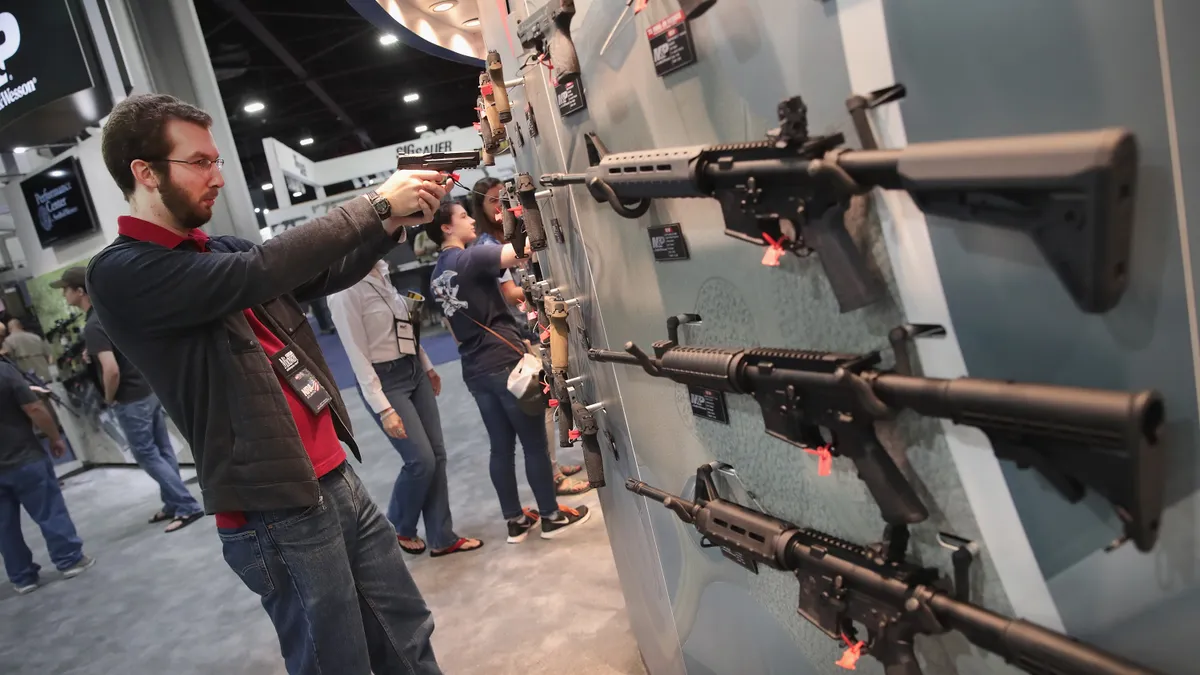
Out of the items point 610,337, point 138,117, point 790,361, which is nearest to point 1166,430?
point 790,361

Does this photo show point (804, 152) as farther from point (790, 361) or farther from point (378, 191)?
point (378, 191)

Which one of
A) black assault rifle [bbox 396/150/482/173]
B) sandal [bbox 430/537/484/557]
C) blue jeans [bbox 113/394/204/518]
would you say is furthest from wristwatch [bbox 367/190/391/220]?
blue jeans [bbox 113/394/204/518]

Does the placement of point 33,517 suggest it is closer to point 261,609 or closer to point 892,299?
point 261,609

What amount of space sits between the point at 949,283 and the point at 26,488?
5700 millimetres

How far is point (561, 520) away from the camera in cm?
395

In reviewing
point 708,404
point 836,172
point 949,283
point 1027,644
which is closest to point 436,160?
point 708,404

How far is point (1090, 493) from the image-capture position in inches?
34.0

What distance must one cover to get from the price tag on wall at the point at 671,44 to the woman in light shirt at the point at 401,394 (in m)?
2.39

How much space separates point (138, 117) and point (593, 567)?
2.70 m

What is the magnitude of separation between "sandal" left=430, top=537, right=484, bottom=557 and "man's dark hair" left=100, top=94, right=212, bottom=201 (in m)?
2.78

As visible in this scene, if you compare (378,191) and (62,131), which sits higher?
(62,131)

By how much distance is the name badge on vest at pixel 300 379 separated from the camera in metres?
1.81

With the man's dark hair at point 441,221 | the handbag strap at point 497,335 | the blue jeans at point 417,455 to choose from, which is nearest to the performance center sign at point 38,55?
the man's dark hair at point 441,221

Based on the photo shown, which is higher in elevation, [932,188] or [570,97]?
[570,97]
